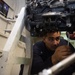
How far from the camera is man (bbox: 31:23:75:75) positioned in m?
1.00

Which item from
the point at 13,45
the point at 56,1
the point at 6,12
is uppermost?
the point at 56,1

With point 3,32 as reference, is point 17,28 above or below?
above

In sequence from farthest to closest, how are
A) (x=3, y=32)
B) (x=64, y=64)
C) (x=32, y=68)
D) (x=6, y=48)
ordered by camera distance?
(x=3, y=32) → (x=32, y=68) → (x=6, y=48) → (x=64, y=64)

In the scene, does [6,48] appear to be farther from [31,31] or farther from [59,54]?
[59,54]

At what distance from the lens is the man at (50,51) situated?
39.4 inches

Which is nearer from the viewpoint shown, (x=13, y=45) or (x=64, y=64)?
(x=64, y=64)

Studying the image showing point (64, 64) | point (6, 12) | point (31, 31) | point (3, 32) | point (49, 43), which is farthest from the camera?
point (6, 12)

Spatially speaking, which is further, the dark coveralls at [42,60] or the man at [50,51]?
the dark coveralls at [42,60]

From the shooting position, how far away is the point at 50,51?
5.13ft

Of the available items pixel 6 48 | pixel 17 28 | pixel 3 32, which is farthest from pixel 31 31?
pixel 3 32

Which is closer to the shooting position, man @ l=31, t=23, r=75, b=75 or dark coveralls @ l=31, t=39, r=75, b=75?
man @ l=31, t=23, r=75, b=75

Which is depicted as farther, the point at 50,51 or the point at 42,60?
the point at 50,51

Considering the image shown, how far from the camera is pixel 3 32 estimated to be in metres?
2.29

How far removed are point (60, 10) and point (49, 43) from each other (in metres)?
0.60
